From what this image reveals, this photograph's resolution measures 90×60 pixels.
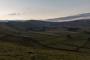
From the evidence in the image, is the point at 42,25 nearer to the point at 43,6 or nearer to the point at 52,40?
the point at 52,40

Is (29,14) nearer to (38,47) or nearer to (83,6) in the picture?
(83,6)

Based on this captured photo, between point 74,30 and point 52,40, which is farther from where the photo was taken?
point 74,30

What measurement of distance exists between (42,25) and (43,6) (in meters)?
1.04

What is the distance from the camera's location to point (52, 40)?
893 millimetres

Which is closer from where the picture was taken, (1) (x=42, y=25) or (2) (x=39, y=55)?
(2) (x=39, y=55)

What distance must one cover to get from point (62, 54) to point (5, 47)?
28cm

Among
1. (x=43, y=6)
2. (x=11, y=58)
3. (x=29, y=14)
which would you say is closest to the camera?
(x=11, y=58)

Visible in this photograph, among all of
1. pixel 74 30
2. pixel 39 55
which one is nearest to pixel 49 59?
→ pixel 39 55

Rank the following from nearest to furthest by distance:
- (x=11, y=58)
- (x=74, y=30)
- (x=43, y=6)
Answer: (x=11, y=58)
(x=74, y=30)
(x=43, y=6)

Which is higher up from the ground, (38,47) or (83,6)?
(83,6)

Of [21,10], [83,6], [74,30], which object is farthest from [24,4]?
[74,30]

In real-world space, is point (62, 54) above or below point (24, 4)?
below

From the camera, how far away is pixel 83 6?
2.07m

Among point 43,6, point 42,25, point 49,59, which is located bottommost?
point 49,59
